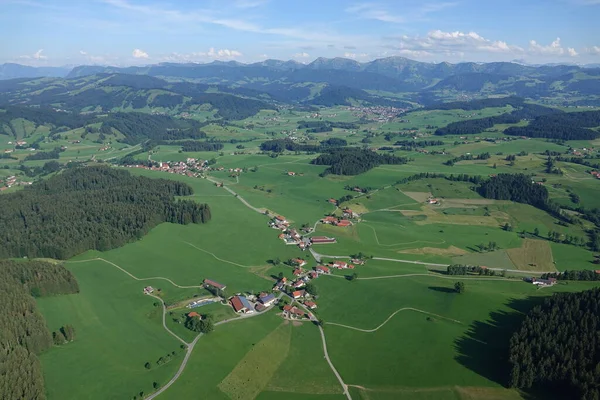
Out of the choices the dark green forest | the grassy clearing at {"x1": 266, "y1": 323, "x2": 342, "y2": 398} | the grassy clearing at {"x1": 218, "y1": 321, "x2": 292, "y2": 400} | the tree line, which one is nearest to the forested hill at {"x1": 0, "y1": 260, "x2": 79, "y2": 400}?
the grassy clearing at {"x1": 218, "y1": 321, "x2": 292, "y2": 400}

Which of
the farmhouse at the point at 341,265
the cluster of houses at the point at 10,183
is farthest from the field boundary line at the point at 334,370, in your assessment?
the cluster of houses at the point at 10,183

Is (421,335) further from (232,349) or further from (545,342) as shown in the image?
(232,349)

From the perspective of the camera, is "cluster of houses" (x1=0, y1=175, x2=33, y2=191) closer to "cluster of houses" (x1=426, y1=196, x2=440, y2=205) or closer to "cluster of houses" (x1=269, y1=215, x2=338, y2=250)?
"cluster of houses" (x1=269, y1=215, x2=338, y2=250)

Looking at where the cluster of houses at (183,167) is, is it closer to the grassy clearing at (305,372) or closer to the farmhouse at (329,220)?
the farmhouse at (329,220)

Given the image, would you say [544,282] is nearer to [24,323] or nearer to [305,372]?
[305,372]

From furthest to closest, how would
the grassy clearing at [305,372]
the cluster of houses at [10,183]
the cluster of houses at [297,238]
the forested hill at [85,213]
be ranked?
the cluster of houses at [10,183], the cluster of houses at [297,238], the forested hill at [85,213], the grassy clearing at [305,372]

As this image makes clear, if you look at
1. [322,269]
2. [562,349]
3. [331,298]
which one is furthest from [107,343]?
[562,349]
